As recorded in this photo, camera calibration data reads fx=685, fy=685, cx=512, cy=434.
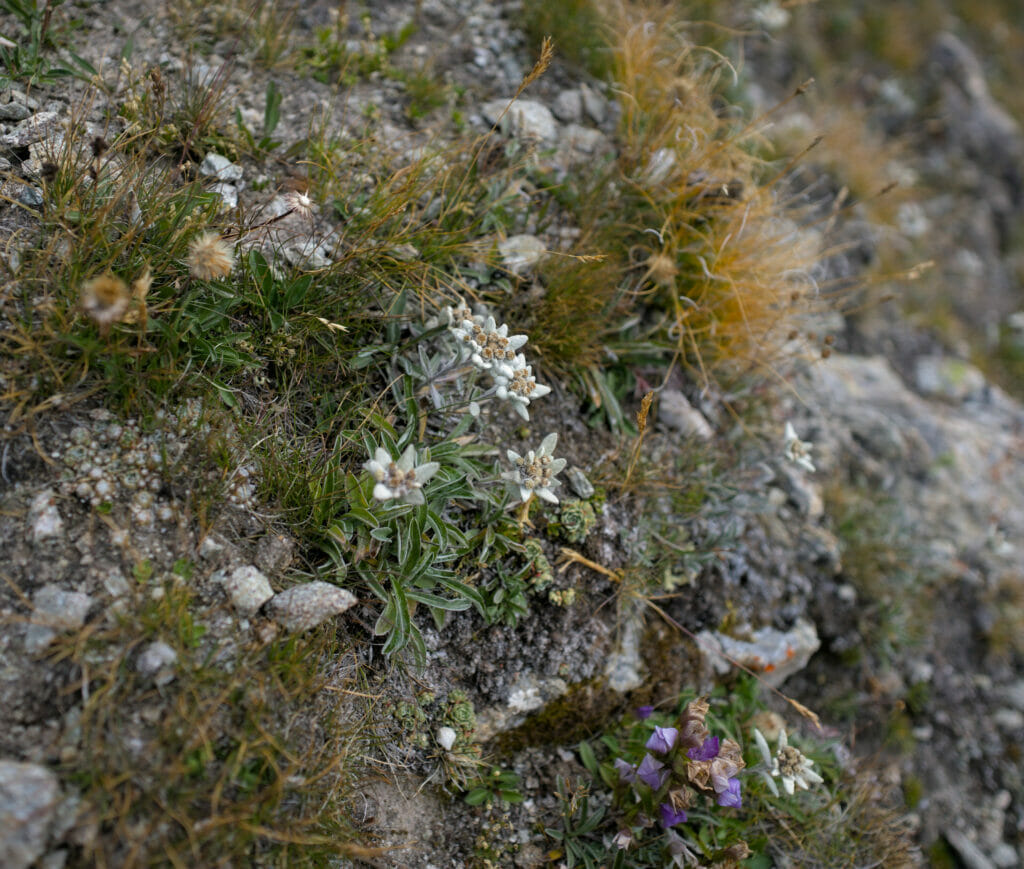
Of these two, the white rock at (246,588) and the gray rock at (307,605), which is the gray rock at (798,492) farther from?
the white rock at (246,588)

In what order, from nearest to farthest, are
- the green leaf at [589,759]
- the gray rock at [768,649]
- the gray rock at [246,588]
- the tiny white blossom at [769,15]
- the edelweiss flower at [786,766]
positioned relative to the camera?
the gray rock at [246,588]
the edelweiss flower at [786,766]
the green leaf at [589,759]
the gray rock at [768,649]
the tiny white blossom at [769,15]

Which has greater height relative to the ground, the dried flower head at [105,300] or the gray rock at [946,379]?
the dried flower head at [105,300]

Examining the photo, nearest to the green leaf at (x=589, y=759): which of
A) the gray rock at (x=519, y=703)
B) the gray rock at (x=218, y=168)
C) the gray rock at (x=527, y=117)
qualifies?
the gray rock at (x=519, y=703)

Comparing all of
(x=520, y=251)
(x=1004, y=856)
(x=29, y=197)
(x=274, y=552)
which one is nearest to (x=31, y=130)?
(x=29, y=197)

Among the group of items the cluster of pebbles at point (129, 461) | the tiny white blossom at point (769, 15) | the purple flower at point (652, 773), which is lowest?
the purple flower at point (652, 773)

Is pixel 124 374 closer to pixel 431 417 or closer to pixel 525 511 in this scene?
pixel 431 417
